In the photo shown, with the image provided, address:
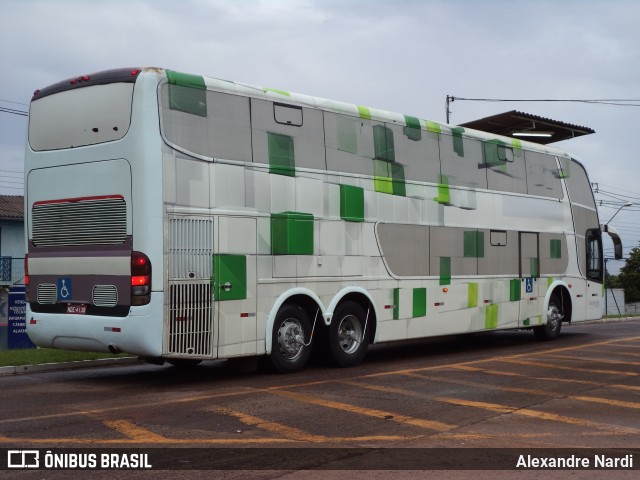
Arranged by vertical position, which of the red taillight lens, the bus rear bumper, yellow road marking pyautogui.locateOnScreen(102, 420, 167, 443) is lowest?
yellow road marking pyautogui.locateOnScreen(102, 420, 167, 443)

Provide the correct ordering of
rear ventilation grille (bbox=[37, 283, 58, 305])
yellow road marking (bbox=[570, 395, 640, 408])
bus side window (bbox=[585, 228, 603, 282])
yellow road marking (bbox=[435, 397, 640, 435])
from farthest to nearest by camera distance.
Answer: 1. bus side window (bbox=[585, 228, 603, 282])
2. rear ventilation grille (bbox=[37, 283, 58, 305])
3. yellow road marking (bbox=[570, 395, 640, 408])
4. yellow road marking (bbox=[435, 397, 640, 435])

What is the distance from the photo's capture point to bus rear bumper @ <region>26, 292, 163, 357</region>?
34.0 ft

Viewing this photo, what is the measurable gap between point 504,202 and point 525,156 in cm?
142

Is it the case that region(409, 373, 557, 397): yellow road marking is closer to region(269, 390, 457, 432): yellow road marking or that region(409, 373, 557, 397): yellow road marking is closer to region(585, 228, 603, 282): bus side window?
region(269, 390, 457, 432): yellow road marking

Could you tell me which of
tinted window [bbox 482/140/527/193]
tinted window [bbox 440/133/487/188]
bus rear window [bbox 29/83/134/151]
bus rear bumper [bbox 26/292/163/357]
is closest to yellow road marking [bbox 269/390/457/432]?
bus rear bumper [bbox 26/292/163/357]

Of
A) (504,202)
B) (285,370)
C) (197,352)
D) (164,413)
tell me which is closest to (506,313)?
(504,202)

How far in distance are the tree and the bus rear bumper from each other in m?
74.3

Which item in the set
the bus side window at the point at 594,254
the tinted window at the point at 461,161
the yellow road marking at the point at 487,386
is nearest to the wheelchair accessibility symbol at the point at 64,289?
the yellow road marking at the point at 487,386

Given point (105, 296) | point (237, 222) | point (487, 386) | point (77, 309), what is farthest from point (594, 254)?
point (77, 309)

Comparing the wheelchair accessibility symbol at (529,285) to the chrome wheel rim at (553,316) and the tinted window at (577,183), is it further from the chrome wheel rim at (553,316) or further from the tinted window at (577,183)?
the tinted window at (577,183)

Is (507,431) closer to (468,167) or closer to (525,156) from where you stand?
(468,167)

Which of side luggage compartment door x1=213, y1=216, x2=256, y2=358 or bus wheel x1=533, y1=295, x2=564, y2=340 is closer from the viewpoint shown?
side luggage compartment door x1=213, y1=216, x2=256, y2=358

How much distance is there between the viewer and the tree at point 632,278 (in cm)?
7862

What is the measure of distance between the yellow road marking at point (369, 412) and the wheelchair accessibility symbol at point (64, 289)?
302cm
